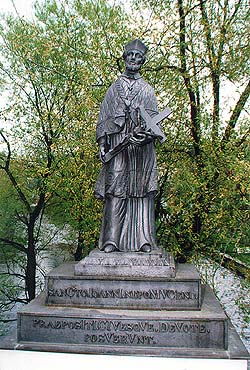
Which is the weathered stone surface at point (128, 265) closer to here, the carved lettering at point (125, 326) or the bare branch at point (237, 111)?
the carved lettering at point (125, 326)

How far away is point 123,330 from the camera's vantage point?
4.52 meters

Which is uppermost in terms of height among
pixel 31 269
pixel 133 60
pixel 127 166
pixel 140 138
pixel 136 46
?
pixel 136 46

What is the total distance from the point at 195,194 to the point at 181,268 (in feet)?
8.66

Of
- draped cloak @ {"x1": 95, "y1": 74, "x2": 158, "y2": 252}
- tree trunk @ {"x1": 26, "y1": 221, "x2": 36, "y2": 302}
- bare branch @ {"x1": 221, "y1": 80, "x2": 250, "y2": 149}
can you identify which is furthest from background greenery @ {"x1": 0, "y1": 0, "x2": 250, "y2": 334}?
draped cloak @ {"x1": 95, "y1": 74, "x2": 158, "y2": 252}

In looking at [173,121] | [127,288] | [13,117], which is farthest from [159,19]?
[127,288]

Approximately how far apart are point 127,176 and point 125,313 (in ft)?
4.93

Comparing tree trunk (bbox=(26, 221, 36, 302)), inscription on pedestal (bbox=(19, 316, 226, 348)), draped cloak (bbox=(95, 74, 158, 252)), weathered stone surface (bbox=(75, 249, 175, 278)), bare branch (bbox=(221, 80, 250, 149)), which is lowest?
tree trunk (bbox=(26, 221, 36, 302))

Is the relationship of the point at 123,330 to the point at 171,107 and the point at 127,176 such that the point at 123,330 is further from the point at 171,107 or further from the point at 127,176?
the point at 171,107

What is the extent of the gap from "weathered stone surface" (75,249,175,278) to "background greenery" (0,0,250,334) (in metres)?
3.07

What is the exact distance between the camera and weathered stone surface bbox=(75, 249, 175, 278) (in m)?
4.82

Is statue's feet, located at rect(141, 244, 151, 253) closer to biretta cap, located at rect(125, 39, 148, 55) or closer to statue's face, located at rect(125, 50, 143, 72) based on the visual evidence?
statue's face, located at rect(125, 50, 143, 72)

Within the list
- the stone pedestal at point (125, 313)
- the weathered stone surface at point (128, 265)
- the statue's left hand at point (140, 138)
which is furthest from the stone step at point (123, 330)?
the statue's left hand at point (140, 138)

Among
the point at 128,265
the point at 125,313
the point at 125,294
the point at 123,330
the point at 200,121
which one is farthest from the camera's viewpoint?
the point at 200,121

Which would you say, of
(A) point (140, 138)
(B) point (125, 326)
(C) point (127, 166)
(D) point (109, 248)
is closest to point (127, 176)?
(C) point (127, 166)
